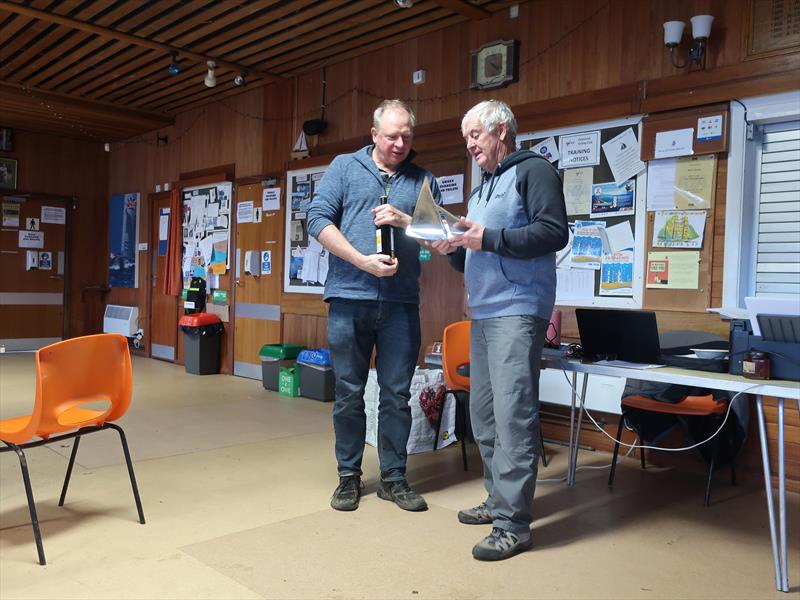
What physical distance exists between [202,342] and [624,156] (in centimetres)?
467

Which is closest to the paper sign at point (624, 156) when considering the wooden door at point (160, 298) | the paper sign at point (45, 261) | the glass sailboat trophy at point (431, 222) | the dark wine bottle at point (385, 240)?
the dark wine bottle at point (385, 240)

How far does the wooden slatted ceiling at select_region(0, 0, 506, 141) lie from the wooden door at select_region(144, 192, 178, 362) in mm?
1283

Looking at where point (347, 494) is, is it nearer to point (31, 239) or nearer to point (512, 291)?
point (512, 291)

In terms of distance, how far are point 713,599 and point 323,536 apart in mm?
1348

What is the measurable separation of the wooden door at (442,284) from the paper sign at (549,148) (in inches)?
24.0

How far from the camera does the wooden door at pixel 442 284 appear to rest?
196 inches

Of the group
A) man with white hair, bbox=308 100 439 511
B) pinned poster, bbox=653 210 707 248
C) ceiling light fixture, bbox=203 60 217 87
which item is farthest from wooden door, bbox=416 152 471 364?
ceiling light fixture, bbox=203 60 217 87

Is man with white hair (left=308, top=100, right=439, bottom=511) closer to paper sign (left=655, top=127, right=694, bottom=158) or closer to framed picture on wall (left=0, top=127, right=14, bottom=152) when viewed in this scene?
paper sign (left=655, top=127, right=694, bottom=158)

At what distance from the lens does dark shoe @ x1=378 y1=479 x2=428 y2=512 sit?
2.88 m

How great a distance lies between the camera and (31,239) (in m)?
8.99

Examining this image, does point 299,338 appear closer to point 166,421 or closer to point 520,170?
point 166,421

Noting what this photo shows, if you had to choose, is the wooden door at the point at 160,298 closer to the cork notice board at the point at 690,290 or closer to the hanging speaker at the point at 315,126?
the hanging speaker at the point at 315,126

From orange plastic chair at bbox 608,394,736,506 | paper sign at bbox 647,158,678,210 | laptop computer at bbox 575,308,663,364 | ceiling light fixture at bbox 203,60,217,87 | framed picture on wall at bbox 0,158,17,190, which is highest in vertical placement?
ceiling light fixture at bbox 203,60,217,87

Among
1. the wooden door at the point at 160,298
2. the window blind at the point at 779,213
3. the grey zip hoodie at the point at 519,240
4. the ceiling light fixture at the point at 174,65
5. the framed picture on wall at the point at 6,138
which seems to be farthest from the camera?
the framed picture on wall at the point at 6,138
